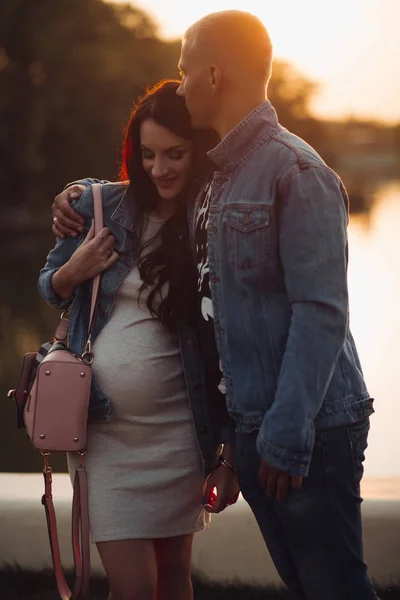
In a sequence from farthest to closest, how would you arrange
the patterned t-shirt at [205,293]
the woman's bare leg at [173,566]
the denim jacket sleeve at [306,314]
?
the woman's bare leg at [173,566] < the patterned t-shirt at [205,293] < the denim jacket sleeve at [306,314]

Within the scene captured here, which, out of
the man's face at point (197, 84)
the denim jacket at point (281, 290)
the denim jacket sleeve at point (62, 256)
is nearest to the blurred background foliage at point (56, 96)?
the denim jacket sleeve at point (62, 256)

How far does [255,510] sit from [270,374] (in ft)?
1.16

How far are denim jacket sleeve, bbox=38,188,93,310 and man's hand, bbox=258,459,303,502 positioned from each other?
955mm

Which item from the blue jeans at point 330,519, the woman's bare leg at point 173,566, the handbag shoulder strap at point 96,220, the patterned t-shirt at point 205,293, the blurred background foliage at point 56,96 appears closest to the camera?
the blue jeans at point 330,519

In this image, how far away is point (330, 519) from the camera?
91.0 inches

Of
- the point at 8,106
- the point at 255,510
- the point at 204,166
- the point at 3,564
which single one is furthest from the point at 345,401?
the point at 8,106

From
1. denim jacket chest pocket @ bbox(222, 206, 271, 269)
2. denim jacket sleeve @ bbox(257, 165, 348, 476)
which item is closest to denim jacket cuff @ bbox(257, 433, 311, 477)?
denim jacket sleeve @ bbox(257, 165, 348, 476)

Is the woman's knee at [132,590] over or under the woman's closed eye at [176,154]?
under

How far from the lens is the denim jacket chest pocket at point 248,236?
7.49ft

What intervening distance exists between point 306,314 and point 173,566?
1165mm

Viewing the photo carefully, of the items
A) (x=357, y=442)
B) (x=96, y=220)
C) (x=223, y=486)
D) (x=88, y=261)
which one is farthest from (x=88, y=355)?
(x=357, y=442)

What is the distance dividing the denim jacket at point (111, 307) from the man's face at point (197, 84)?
1.81 ft

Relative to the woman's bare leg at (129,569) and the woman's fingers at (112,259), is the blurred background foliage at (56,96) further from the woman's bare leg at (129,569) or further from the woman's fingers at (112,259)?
the woman's bare leg at (129,569)

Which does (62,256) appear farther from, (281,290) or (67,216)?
(281,290)
